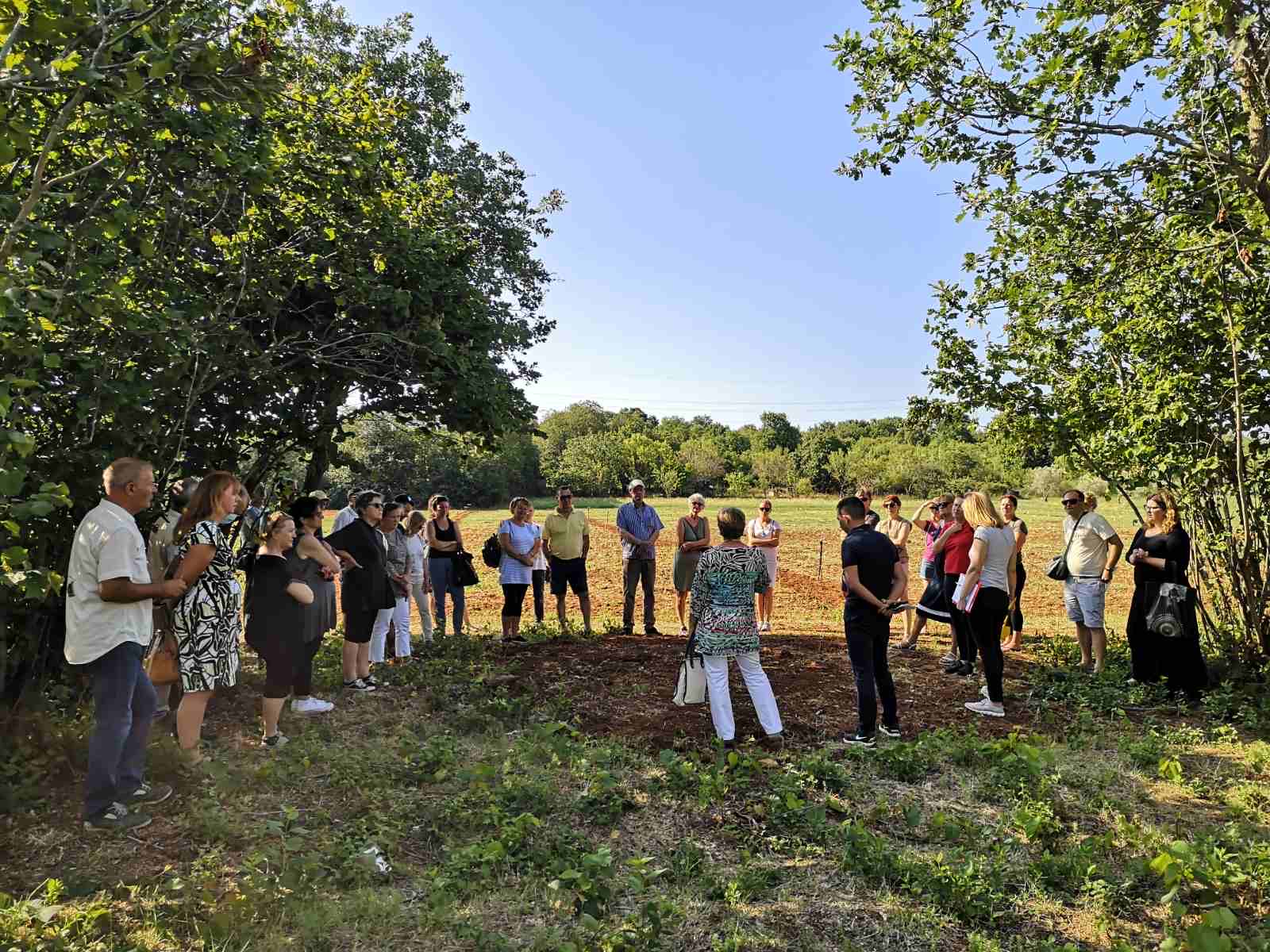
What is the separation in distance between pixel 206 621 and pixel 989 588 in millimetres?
5806

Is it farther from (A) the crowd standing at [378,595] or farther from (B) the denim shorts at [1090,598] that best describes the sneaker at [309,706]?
(B) the denim shorts at [1090,598]

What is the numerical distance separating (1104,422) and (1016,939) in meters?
6.46

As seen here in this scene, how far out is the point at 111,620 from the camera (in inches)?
159

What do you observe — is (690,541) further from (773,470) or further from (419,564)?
(773,470)

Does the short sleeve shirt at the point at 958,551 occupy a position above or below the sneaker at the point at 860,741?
above

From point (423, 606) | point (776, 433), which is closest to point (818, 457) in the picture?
point (776, 433)

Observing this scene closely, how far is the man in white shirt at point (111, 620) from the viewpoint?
3.99 meters

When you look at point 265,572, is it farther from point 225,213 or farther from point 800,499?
point 800,499

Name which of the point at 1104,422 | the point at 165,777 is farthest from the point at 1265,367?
the point at 165,777

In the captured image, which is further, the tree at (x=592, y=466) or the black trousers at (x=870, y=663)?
the tree at (x=592, y=466)

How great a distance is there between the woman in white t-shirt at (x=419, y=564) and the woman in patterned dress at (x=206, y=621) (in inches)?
131

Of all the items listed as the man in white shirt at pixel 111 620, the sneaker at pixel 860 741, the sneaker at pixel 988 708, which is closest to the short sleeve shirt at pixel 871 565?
the sneaker at pixel 860 741

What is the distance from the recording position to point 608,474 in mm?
65438

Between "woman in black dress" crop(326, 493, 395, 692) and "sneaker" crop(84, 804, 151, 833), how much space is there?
102 inches
